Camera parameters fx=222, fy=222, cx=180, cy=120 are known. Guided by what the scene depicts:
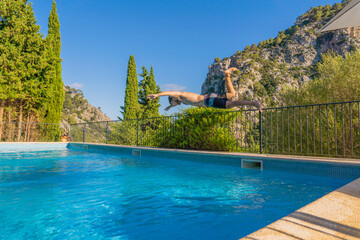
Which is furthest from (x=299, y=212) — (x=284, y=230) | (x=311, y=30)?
(x=311, y=30)

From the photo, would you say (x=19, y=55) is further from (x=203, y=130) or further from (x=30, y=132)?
(x=203, y=130)

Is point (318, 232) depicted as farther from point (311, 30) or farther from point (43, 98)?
point (311, 30)

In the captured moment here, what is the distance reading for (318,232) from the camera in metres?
1.17

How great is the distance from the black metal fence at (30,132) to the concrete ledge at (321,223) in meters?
15.4

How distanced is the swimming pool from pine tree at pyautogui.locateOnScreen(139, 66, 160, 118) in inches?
536

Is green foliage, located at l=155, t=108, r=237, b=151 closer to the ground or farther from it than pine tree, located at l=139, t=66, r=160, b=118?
closer to the ground

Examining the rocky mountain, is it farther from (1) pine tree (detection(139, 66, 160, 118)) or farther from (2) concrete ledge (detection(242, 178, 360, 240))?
(2) concrete ledge (detection(242, 178, 360, 240))

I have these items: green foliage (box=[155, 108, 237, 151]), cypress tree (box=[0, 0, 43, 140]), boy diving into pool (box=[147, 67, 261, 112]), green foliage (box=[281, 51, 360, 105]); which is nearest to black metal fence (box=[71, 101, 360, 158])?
green foliage (box=[155, 108, 237, 151])

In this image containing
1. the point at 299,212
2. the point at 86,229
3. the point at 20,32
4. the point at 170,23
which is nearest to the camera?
the point at 299,212

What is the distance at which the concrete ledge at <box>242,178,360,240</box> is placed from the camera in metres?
1.12

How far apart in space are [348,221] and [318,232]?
0.33 meters

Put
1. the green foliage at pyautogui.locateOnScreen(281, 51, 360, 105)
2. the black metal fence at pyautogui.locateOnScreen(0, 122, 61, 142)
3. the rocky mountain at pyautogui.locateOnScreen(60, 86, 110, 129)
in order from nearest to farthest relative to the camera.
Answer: the green foliage at pyautogui.locateOnScreen(281, 51, 360, 105) → the black metal fence at pyautogui.locateOnScreen(0, 122, 61, 142) → the rocky mountain at pyautogui.locateOnScreen(60, 86, 110, 129)

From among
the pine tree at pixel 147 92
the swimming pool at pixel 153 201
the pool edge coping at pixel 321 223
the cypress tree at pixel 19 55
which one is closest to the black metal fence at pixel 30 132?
the cypress tree at pixel 19 55

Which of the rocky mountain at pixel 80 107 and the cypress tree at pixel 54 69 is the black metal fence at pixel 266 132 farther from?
the rocky mountain at pixel 80 107
